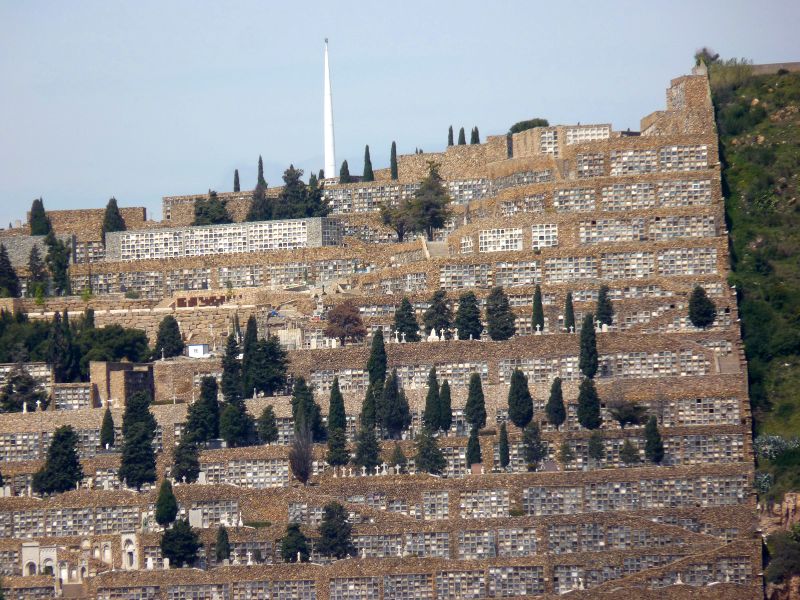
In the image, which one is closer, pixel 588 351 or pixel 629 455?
pixel 629 455

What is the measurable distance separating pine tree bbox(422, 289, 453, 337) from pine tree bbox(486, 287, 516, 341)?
2.29m

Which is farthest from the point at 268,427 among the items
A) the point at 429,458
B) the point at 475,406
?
the point at 475,406

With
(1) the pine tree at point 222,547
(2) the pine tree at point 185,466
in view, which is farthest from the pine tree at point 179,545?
(2) the pine tree at point 185,466

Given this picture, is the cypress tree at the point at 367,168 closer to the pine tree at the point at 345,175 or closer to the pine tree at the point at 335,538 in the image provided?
the pine tree at the point at 345,175

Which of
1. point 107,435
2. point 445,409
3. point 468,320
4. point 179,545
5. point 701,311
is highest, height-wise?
point 468,320

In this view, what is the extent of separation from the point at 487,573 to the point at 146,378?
28755 mm

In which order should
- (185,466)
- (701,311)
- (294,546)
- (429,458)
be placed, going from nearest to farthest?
(294,546), (429,458), (185,466), (701,311)

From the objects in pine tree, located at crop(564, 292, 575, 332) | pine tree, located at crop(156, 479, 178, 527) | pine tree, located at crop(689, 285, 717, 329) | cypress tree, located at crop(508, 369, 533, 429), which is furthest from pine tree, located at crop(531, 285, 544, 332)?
pine tree, located at crop(156, 479, 178, 527)

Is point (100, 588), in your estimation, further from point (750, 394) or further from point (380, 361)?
point (750, 394)

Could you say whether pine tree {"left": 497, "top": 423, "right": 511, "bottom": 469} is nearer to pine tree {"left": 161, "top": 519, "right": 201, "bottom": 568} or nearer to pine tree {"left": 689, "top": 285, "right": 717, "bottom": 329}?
pine tree {"left": 689, "top": 285, "right": 717, "bottom": 329}

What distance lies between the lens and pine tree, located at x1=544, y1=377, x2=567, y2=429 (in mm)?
138000

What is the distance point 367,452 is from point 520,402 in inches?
326

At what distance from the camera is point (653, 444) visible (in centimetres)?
13525

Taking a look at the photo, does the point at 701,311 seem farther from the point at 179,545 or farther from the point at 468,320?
the point at 179,545
